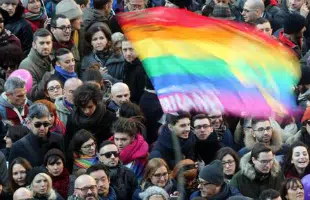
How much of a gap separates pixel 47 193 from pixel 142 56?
448cm

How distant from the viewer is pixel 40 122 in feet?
64.9

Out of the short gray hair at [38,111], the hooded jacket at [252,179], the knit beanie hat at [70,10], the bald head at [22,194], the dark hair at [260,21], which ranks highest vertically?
the knit beanie hat at [70,10]

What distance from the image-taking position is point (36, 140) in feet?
65.0

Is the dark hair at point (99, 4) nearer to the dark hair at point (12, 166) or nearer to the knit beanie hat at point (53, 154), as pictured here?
the knit beanie hat at point (53, 154)

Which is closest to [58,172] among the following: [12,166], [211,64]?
[12,166]

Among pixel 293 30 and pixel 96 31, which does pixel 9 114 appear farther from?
pixel 293 30

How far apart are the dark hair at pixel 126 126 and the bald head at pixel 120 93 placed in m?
1.11

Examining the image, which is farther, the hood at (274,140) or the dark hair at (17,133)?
the hood at (274,140)

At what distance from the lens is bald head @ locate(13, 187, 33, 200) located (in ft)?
60.5

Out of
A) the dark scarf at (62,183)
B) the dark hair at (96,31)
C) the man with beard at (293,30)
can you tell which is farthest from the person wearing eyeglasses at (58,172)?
the man with beard at (293,30)

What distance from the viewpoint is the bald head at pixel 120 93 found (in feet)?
70.0

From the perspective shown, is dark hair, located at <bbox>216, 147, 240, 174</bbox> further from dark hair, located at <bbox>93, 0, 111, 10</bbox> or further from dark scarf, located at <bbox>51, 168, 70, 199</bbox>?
dark hair, located at <bbox>93, 0, 111, 10</bbox>

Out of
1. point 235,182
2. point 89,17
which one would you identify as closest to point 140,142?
point 235,182

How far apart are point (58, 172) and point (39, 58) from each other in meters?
3.30
